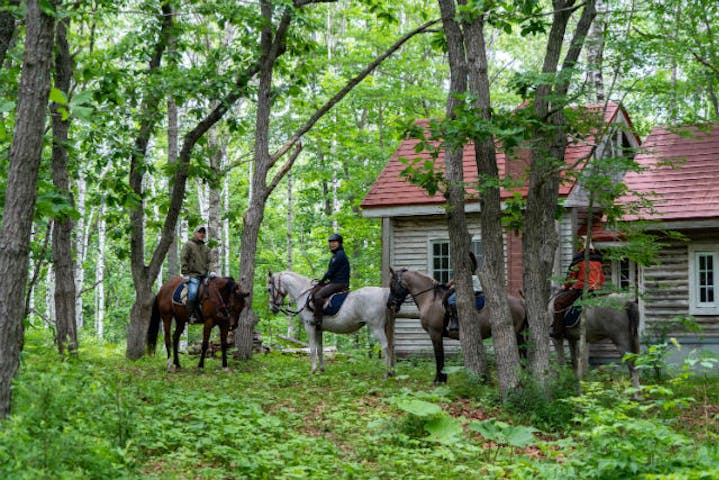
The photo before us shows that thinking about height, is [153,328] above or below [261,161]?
below

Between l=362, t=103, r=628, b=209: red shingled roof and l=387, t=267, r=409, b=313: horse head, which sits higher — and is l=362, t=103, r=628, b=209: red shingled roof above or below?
above

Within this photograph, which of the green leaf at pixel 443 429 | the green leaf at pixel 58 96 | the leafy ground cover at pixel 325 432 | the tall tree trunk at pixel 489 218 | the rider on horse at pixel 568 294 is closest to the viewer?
the green leaf at pixel 58 96

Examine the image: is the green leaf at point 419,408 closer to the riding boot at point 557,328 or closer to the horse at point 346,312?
the horse at point 346,312

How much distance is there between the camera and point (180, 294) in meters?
15.8

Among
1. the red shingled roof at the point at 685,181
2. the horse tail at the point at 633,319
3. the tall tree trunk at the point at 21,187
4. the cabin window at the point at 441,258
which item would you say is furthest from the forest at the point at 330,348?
the red shingled roof at the point at 685,181

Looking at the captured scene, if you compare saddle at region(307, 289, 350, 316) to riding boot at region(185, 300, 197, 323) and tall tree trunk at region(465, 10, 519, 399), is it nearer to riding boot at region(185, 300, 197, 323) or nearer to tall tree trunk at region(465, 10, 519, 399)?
riding boot at region(185, 300, 197, 323)

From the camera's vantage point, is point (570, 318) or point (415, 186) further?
point (415, 186)

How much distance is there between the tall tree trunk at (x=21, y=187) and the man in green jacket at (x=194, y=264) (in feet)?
27.8

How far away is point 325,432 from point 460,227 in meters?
4.52

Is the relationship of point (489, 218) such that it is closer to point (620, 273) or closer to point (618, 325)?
point (618, 325)

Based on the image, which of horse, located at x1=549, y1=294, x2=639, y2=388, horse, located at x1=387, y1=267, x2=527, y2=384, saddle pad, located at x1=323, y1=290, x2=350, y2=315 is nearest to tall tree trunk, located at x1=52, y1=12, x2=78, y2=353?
saddle pad, located at x1=323, y1=290, x2=350, y2=315

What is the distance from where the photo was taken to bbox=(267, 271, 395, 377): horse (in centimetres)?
1520

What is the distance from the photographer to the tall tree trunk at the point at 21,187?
21.8ft

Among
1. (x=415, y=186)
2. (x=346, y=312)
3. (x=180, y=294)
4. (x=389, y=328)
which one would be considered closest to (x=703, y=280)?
(x=415, y=186)
